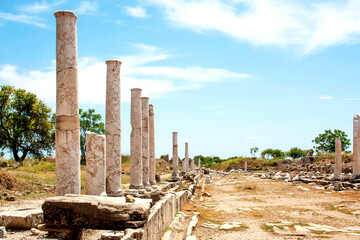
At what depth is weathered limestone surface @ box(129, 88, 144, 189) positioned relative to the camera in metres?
15.2

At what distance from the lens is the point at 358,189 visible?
21.7 metres

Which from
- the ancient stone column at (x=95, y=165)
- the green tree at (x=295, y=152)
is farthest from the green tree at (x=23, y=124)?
the green tree at (x=295, y=152)

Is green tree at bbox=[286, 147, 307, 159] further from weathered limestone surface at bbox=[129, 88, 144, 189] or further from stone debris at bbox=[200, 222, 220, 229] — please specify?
stone debris at bbox=[200, 222, 220, 229]

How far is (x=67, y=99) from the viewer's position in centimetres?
846

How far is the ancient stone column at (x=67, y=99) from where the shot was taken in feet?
27.5

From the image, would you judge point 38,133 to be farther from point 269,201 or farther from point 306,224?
point 306,224

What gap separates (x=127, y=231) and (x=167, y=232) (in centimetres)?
328

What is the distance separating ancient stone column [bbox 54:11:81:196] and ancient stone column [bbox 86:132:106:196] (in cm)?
113

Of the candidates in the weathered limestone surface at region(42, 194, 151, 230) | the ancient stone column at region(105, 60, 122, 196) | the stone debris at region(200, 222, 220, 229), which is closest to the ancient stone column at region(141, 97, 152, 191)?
the ancient stone column at region(105, 60, 122, 196)

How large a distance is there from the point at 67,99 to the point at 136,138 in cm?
731

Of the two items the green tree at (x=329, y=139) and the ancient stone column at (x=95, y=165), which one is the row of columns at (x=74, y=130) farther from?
the green tree at (x=329, y=139)

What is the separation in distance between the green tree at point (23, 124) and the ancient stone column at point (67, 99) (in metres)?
26.7

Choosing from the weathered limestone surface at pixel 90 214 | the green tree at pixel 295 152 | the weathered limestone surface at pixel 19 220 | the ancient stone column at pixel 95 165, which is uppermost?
the ancient stone column at pixel 95 165

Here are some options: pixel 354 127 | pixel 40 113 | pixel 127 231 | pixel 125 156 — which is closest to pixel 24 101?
pixel 40 113
